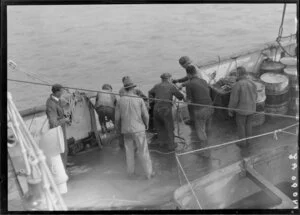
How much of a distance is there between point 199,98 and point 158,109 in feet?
2.40

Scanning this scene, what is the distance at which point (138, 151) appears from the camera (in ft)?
20.0

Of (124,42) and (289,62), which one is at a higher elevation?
(289,62)

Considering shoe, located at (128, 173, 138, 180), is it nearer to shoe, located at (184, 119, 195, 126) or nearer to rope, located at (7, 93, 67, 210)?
rope, located at (7, 93, 67, 210)

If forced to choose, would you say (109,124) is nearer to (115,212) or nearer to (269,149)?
(115,212)

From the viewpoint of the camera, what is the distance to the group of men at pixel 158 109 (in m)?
Answer: 6.02

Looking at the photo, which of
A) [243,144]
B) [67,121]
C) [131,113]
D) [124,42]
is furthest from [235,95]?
[124,42]

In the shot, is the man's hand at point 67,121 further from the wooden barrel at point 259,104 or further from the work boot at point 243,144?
the wooden barrel at point 259,104

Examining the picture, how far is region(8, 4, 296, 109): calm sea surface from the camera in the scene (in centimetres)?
1489

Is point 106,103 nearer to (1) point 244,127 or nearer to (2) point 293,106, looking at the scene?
(1) point 244,127

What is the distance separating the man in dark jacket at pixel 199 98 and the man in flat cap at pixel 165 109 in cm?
22

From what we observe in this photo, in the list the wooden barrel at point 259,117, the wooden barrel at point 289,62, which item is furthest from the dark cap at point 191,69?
the wooden barrel at point 289,62

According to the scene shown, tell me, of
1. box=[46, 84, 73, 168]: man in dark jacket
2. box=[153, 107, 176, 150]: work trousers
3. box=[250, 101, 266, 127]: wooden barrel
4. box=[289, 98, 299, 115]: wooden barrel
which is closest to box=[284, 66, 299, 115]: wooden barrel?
box=[289, 98, 299, 115]: wooden barrel

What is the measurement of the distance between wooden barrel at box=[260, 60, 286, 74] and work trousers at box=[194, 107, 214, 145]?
2.16 m

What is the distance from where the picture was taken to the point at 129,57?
1617 cm
